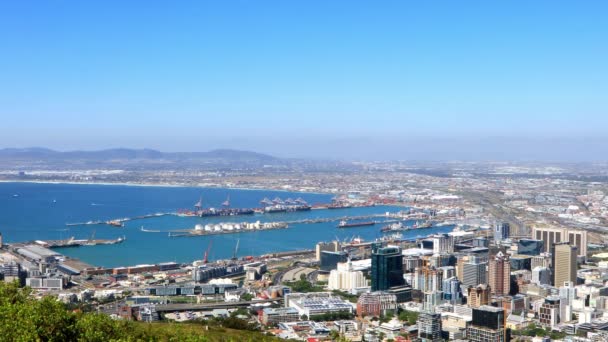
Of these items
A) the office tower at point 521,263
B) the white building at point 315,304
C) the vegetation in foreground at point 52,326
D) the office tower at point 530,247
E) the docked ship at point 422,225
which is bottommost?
the docked ship at point 422,225

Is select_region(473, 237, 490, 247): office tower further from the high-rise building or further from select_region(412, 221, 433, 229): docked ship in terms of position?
the high-rise building

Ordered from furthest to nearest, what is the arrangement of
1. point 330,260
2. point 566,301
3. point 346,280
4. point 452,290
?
point 330,260, point 346,280, point 452,290, point 566,301

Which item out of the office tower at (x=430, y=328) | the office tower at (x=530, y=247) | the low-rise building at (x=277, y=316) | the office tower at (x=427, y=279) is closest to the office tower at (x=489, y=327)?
the office tower at (x=430, y=328)

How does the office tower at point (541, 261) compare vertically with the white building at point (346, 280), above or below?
above

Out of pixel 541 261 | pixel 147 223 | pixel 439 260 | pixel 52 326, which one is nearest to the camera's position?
pixel 52 326

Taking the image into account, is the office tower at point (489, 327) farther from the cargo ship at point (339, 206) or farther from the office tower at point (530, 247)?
the cargo ship at point (339, 206)

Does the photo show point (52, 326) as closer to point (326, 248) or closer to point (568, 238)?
point (326, 248)

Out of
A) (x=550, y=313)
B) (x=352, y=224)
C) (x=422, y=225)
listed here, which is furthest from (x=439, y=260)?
(x=352, y=224)
